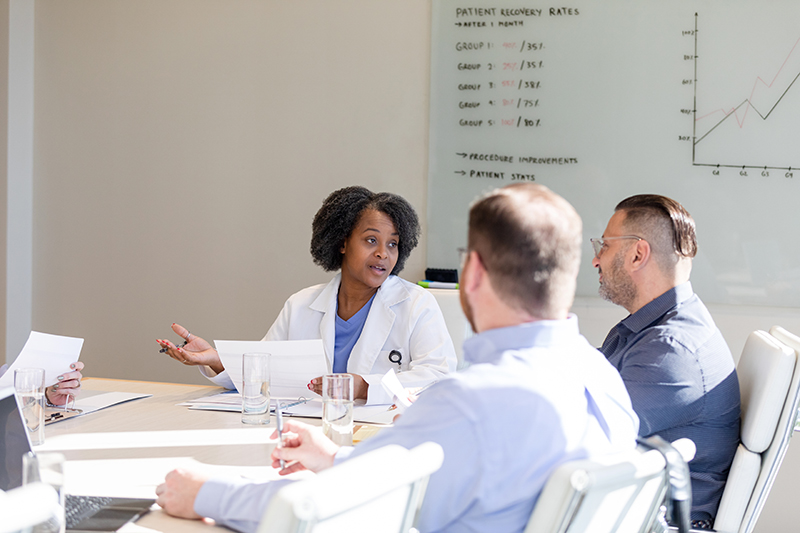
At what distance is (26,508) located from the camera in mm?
755

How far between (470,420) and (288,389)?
1.28m

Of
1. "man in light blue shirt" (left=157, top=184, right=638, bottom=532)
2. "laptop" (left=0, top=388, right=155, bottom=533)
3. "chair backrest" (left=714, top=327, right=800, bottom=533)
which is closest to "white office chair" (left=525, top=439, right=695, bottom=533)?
"man in light blue shirt" (left=157, top=184, right=638, bottom=532)

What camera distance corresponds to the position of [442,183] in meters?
3.35

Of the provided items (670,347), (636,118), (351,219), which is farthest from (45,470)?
(636,118)

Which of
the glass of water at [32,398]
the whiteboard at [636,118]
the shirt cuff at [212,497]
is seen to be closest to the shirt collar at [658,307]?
the shirt cuff at [212,497]

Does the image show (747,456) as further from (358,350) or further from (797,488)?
(797,488)

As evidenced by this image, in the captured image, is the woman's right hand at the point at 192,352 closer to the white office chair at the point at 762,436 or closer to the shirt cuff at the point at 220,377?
the shirt cuff at the point at 220,377

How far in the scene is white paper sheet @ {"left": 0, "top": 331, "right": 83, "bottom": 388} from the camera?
188cm

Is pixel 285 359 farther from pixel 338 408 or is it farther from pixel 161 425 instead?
pixel 338 408

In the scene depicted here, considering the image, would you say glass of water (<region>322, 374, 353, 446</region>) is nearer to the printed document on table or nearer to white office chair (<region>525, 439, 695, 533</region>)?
the printed document on table

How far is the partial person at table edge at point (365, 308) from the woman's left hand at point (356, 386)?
5.5 inches

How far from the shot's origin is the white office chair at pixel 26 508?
28.8 inches

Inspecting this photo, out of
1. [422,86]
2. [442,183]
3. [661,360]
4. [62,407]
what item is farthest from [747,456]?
[422,86]

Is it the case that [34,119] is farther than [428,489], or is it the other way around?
A: [34,119]
